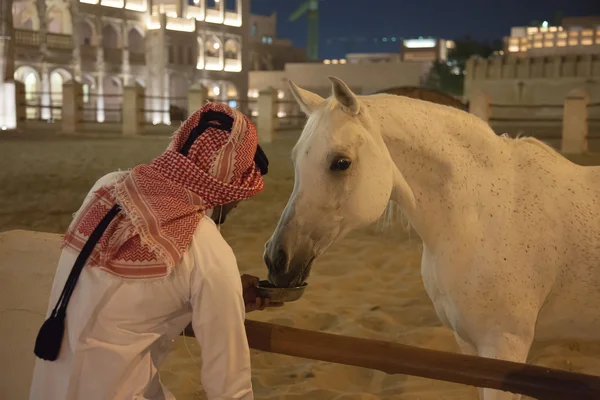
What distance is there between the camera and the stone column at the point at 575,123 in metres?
13.5

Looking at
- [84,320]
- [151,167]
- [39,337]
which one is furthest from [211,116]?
[39,337]

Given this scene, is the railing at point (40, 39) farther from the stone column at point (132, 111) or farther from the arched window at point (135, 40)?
the stone column at point (132, 111)

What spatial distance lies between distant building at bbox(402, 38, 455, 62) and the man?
63.0 metres

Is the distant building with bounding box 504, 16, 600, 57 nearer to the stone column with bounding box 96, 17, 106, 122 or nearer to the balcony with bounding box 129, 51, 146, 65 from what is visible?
the balcony with bounding box 129, 51, 146, 65

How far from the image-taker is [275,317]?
4.42 metres

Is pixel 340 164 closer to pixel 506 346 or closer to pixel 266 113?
pixel 506 346

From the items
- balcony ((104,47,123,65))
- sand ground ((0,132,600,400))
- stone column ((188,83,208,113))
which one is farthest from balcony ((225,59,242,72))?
sand ground ((0,132,600,400))

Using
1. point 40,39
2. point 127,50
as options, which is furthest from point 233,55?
point 40,39

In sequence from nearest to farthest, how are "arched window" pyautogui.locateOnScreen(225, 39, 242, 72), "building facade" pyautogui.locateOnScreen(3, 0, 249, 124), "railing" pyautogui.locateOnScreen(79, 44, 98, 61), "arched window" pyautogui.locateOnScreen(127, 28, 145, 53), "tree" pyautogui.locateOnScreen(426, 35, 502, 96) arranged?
1. "building facade" pyautogui.locateOnScreen(3, 0, 249, 124)
2. "railing" pyautogui.locateOnScreen(79, 44, 98, 61)
3. "arched window" pyautogui.locateOnScreen(127, 28, 145, 53)
4. "arched window" pyautogui.locateOnScreen(225, 39, 242, 72)
5. "tree" pyautogui.locateOnScreen(426, 35, 502, 96)

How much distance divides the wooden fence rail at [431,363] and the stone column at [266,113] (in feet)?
53.3

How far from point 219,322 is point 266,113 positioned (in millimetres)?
17007

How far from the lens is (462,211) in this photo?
221 cm

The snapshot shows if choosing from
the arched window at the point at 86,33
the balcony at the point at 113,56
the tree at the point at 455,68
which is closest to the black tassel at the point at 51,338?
the arched window at the point at 86,33

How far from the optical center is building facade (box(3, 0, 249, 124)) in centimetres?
3362
